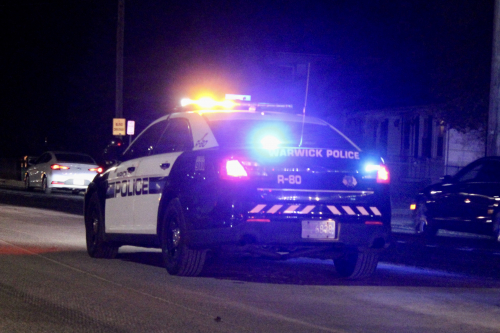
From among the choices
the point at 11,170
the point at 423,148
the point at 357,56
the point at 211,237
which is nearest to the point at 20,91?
the point at 11,170

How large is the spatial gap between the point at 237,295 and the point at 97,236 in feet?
10.5

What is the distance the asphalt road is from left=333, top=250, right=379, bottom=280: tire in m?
0.13

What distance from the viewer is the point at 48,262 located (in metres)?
9.77

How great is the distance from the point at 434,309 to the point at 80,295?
3.22 meters

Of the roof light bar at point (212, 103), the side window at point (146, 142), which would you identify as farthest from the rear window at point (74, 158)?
the roof light bar at point (212, 103)

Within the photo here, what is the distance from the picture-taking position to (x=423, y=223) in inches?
616

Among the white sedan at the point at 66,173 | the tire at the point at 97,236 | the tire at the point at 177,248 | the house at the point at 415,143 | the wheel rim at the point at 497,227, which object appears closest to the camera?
the tire at the point at 177,248

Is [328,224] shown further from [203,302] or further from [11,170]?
[11,170]

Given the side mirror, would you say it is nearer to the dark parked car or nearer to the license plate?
the license plate

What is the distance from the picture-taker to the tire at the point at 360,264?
889 centimetres

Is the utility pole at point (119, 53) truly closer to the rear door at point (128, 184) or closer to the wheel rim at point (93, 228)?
the wheel rim at point (93, 228)

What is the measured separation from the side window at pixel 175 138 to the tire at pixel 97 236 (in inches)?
57.7

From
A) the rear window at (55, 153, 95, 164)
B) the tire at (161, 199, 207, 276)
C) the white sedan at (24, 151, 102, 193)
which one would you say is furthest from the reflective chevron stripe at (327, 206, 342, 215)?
the rear window at (55, 153, 95, 164)

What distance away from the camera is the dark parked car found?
13.9 metres
